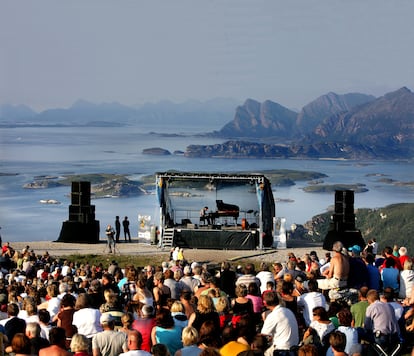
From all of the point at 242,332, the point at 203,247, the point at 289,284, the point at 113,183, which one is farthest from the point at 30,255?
the point at 113,183

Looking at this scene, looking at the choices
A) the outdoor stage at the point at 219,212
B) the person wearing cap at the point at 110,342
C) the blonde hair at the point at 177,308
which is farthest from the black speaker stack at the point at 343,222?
the person wearing cap at the point at 110,342

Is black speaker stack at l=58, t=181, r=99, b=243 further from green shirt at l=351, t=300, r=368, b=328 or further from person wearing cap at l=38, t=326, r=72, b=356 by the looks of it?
person wearing cap at l=38, t=326, r=72, b=356

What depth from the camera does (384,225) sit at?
394 ft

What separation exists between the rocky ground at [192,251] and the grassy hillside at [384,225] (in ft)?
245

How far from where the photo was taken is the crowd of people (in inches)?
366

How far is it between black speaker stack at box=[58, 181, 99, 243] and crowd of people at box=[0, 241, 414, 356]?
654 inches

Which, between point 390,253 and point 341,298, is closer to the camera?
point 341,298

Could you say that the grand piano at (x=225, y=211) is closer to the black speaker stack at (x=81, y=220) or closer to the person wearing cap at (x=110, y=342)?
the black speaker stack at (x=81, y=220)

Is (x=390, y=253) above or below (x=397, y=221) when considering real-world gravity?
above

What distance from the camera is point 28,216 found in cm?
14462

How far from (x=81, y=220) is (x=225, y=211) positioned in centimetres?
472

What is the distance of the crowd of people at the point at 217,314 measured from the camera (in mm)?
9289

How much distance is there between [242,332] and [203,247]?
19.9 metres

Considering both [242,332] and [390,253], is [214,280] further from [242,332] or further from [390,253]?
[390,253]
